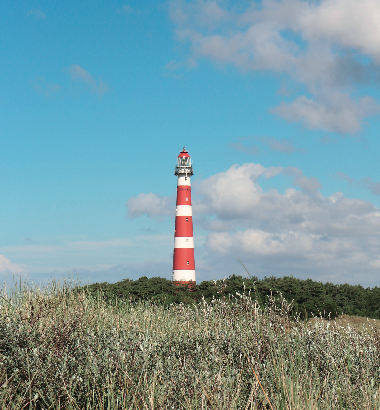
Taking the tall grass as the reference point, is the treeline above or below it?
above

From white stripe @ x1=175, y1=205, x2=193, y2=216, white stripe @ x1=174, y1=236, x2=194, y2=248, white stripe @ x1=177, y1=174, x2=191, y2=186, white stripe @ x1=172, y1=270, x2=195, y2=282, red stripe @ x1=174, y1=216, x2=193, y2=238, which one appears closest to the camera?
white stripe @ x1=172, y1=270, x2=195, y2=282

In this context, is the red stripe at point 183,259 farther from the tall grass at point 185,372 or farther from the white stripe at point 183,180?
the tall grass at point 185,372

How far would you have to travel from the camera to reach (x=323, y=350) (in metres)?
6.21

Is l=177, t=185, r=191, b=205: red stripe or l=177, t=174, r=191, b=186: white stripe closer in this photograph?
l=177, t=185, r=191, b=205: red stripe

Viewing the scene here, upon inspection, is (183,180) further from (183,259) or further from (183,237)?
(183,259)

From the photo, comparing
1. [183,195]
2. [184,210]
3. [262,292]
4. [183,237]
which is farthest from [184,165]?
[262,292]

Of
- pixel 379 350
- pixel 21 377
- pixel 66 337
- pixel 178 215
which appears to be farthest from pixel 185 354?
pixel 178 215

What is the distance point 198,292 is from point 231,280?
2299mm

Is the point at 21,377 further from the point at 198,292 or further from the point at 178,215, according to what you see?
the point at 178,215

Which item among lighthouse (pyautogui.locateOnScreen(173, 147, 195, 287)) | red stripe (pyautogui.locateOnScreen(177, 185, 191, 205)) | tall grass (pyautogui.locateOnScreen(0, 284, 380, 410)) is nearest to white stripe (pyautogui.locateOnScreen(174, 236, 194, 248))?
lighthouse (pyautogui.locateOnScreen(173, 147, 195, 287))

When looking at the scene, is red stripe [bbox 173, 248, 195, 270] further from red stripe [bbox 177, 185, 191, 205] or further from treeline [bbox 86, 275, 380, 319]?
treeline [bbox 86, 275, 380, 319]

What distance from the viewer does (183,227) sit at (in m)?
26.1

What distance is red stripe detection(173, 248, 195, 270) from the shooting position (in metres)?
25.6

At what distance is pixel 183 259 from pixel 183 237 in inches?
55.7
